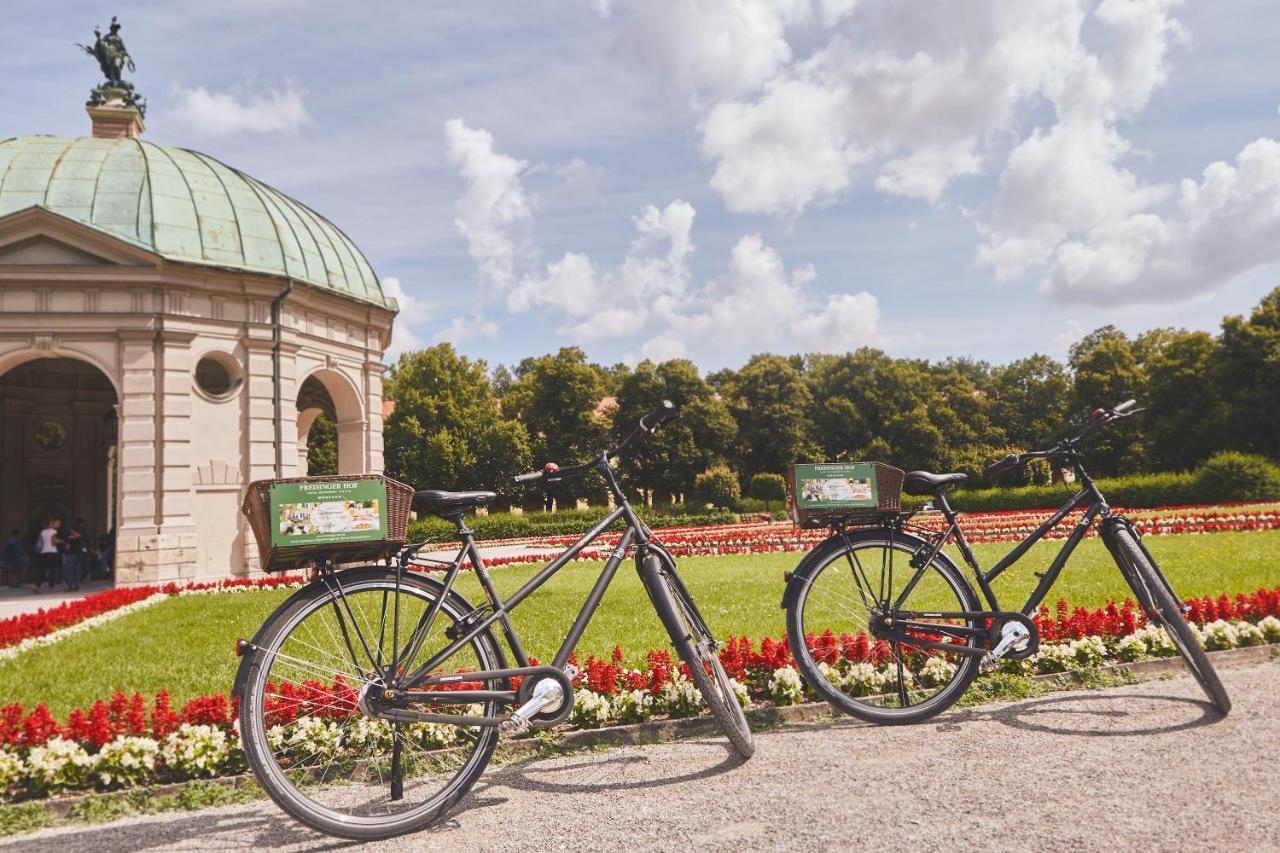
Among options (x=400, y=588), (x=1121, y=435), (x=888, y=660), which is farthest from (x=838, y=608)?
(x=1121, y=435)

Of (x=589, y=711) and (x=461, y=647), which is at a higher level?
(x=461, y=647)

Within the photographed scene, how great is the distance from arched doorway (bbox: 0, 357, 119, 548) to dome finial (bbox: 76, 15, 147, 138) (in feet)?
20.3

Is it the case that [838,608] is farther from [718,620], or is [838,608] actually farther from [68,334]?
[68,334]

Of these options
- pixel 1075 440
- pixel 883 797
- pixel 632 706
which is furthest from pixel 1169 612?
pixel 632 706

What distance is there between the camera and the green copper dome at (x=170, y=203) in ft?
57.2

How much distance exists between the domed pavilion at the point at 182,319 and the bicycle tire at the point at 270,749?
601 inches

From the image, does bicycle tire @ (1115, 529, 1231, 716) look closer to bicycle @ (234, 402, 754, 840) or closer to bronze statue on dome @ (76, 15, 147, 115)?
bicycle @ (234, 402, 754, 840)

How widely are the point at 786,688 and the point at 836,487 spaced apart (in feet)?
4.11

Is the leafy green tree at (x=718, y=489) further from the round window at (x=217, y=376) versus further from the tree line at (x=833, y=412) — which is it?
the round window at (x=217, y=376)

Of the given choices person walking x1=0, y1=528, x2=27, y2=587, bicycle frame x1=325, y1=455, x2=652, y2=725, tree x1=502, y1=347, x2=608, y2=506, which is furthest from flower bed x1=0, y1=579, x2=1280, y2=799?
tree x1=502, y1=347, x2=608, y2=506

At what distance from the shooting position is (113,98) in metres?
22.3

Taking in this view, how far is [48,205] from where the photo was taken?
686 inches

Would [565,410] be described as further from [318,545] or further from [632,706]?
[318,545]

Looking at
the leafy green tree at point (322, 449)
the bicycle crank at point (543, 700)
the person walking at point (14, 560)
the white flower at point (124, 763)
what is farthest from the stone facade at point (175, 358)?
the leafy green tree at point (322, 449)
